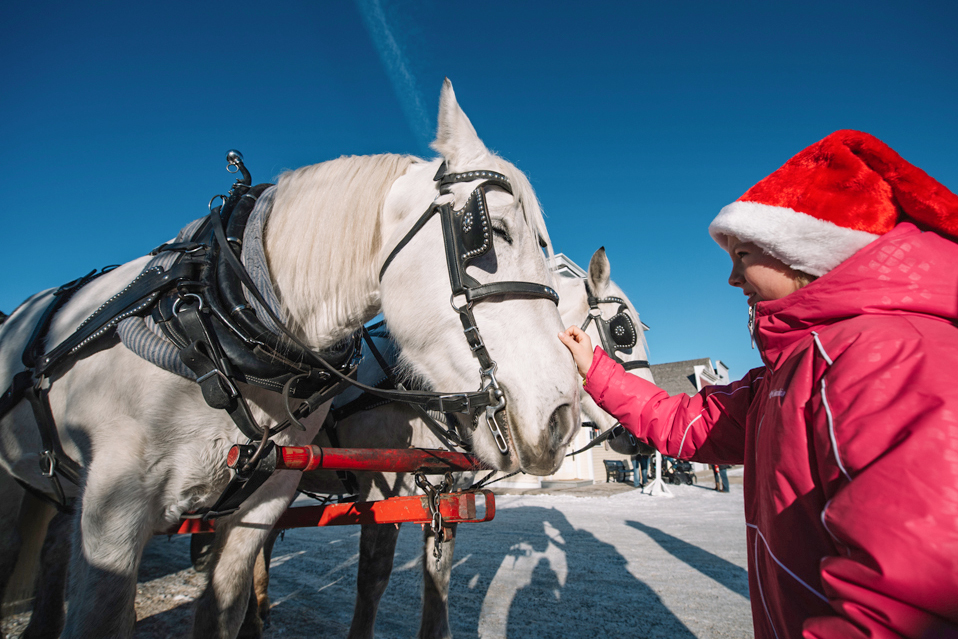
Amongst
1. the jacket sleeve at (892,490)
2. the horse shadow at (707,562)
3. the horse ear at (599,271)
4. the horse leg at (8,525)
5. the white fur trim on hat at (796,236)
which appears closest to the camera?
the jacket sleeve at (892,490)

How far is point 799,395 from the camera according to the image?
85 cm

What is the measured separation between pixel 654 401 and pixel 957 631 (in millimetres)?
1047

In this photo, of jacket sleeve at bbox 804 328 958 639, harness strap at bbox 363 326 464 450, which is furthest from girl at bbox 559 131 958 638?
harness strap at bbox 363 326 464 450

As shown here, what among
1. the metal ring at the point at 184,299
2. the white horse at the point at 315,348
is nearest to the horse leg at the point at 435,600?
the white horse at the point at 315,348

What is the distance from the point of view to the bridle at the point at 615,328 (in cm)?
405

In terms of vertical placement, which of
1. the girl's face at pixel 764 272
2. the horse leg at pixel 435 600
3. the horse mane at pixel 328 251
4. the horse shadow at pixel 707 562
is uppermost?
the horse mane at pixel 328 251

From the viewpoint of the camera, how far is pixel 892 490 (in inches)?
25.2

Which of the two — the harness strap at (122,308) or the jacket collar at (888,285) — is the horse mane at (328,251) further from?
the jacket collar at (888,285)

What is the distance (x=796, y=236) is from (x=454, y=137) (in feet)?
3.98

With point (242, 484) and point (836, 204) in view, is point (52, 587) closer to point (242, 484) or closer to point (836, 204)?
point (242, 484)

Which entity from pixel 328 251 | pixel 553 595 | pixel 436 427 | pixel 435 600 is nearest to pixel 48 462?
pixel 328 251

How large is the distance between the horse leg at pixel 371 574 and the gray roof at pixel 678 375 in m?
25.2

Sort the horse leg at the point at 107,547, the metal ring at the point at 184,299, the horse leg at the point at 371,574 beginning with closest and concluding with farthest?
1. the horse leg at the point at 107,547
2. the metal ring at the point at 184,299
3. the horse leg at the point at 371,574

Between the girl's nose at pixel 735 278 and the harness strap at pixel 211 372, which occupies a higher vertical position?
the girl's nose at pixel 735 278
